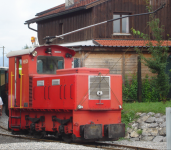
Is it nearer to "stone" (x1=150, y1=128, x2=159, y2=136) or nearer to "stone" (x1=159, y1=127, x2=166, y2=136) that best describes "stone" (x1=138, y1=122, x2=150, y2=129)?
"stone" (x1=150, y1=128, x2=159, y2=136)

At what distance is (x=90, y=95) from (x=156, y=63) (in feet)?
19.6

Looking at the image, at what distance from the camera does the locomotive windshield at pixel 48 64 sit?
11.6 meters

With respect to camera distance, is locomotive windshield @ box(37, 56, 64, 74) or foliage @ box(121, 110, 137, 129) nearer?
locomotive windshield @ box(37, 56, 64, 74)

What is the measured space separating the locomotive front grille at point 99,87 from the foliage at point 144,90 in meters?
8.09

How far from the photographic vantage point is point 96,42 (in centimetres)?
2097

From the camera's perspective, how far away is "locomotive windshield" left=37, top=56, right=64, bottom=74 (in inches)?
455

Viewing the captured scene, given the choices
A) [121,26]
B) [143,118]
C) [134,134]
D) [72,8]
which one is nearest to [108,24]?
[121,26]

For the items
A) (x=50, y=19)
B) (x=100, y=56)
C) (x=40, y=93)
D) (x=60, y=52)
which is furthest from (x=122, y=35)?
(x=40, y=93)

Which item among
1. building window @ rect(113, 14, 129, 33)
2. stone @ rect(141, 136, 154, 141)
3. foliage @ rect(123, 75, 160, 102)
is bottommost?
stone @ rect(141, 136, 154, 141)

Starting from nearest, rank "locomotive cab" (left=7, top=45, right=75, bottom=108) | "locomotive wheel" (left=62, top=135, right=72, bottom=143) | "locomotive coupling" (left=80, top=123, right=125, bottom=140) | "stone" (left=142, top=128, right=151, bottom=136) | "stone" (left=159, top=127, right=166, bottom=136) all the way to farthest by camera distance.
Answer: "locomotive coupling" (left=80, top=123, right=125, bottom=140), "locomotive wheel" (left=62, top=135, right=72, bottom=143), "locomotive cab" (left=7, top=45, right=75, bottom=108), "stone" (left=159, top=127, right=166, bottom=136), "stone" (left=142, top=128, right=151, bottom=136)

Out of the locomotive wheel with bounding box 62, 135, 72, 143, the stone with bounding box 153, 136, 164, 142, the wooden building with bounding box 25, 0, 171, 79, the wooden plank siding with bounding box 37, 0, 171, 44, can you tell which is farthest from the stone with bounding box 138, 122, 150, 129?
the wooden plank siding with bounding box 37, 0, 171, 44

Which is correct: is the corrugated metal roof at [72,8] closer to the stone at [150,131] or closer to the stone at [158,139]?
the stone at [150,131]

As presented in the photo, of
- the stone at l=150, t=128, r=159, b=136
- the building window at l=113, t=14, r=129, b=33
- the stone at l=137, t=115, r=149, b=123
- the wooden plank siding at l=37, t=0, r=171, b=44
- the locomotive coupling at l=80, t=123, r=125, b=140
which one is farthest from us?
the building window at l=113, t=14, r=129, b=33

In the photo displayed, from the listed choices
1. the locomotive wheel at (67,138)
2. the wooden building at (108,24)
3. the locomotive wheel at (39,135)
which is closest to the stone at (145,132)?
the locomotive wheel at (67,138)
